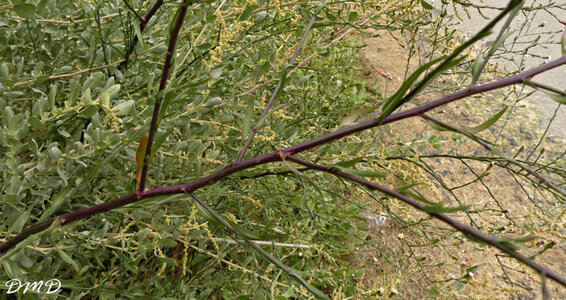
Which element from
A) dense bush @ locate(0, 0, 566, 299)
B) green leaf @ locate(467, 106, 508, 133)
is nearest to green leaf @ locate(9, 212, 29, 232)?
dense bush @ locate(0, 0, 566, 299)

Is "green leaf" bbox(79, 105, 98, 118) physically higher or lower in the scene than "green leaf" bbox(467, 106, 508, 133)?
lower

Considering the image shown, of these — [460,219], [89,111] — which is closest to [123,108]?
[89,111]

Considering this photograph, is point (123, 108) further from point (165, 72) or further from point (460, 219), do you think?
point (460, 219)

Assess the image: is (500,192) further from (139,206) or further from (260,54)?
(139,206)

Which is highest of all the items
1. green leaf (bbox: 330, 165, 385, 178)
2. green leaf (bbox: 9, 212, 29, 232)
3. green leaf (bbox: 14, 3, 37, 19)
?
green leaf (bbox: 14, 3, 37, 19)

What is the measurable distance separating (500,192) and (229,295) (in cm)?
179

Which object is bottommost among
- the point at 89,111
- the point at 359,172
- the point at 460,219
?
the point at 460,219

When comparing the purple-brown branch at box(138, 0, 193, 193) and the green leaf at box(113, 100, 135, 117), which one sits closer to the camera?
the purple-brown branch at box(138, 0, 193, 193)

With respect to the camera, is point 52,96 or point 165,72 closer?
point 165,72

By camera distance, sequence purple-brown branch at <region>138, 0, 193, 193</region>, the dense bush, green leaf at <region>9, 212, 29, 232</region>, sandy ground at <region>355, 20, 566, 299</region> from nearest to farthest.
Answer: purple-brown branch at <region>138, 0, 193, 193</region>
the dense bush
green leaf at <region>9, 212, 29, 232</region>
sandy ground at <region>355, 20, 566, 299</region>

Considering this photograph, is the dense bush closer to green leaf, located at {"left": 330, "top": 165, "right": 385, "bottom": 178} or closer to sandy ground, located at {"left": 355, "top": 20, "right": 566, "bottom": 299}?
green leaf, located at {"left": 330, "top": 165, "right": 385, "bottom": 178}

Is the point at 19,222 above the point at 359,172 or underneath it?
underneath

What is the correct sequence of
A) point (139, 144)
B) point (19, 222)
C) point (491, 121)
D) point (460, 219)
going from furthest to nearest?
point (460, 219), point (19, 222), point (139, 144), point (491, 121)

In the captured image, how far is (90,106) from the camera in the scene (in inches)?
33.9
